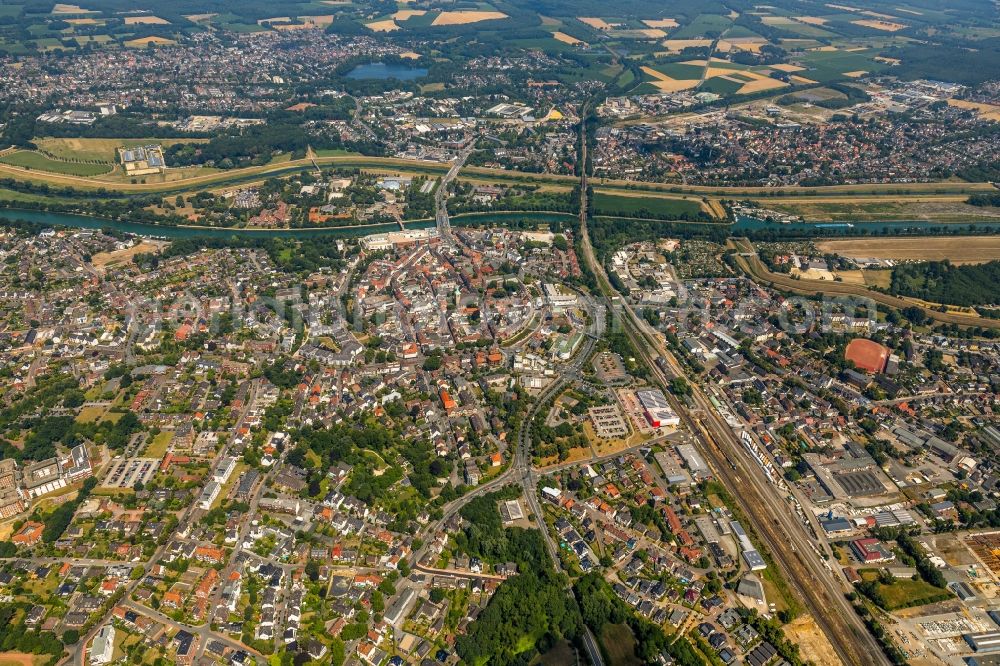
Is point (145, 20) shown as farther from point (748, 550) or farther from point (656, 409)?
point (748, 550)

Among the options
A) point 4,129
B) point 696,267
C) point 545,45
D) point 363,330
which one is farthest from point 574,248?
point 545,45

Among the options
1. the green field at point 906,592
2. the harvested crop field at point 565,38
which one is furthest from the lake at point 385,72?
the green field at point 906,592

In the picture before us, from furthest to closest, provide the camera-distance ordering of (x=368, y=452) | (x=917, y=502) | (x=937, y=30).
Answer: (x=937, y=30) < (x=368, y=452) < (x=917, y=502)

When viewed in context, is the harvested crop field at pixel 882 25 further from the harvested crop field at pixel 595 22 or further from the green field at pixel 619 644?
the green field at pixel 619 644

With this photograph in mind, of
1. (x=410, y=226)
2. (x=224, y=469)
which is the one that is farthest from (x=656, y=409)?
(x=410, y=226)

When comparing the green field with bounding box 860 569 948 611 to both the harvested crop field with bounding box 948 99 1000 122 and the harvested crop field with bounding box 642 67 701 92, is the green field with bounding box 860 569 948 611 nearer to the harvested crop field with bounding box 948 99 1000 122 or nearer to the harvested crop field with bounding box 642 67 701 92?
the harvested crop field with bounding box 948 99 1000 122

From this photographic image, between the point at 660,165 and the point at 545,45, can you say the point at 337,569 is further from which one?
the point at 545,45

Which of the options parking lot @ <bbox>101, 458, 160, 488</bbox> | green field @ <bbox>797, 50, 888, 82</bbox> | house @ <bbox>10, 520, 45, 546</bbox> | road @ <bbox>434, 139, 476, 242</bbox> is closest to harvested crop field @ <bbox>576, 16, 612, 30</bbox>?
green field @ <bbox>797, 50, 888, 82</bbox>
